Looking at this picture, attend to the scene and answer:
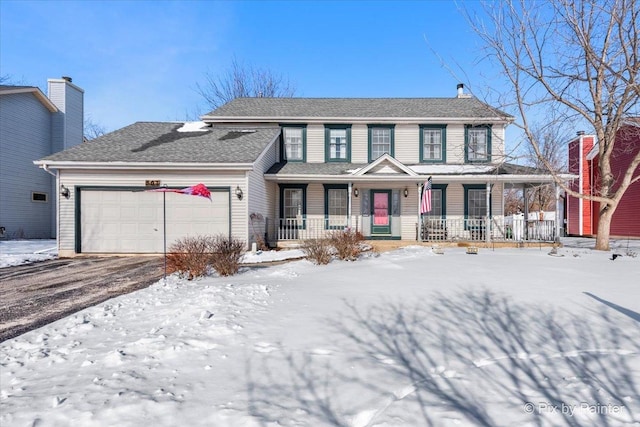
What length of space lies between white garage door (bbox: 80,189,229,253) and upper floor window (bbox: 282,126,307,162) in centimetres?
423

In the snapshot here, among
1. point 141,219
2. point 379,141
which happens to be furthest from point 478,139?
point 141,219

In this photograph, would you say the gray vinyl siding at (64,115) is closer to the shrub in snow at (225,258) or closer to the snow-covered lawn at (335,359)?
the shrub in snow at (225,258)

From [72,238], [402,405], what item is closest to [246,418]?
[402,405]

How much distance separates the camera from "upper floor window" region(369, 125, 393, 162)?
14555 mm

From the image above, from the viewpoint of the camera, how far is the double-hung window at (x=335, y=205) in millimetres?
14039

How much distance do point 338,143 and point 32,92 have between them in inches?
607

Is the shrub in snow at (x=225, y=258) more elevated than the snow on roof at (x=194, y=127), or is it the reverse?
the snow on roof at (x=194, y=127)

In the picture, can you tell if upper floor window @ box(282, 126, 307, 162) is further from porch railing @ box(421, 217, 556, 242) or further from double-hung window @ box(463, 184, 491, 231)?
double-hung window @ box(463, 184, 491, 231)

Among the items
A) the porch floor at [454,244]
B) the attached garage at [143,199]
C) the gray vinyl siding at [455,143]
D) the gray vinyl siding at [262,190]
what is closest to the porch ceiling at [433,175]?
the gray vinyl siding at [262,190]

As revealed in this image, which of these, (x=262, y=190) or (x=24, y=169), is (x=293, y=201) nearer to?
Answer: (x=262, y=190)

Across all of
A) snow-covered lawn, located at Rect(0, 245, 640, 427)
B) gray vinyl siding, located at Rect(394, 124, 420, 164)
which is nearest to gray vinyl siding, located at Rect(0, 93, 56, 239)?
snow-covered lawn, located at Rect(0, 245, 640, 427)

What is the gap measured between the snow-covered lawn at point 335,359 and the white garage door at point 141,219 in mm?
6029

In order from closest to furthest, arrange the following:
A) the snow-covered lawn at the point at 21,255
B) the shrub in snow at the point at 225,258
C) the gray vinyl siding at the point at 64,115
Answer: the shrub in snow at the point at 225,258 < the snow-covered lawn at the point at 21,255 < the gray vinyl siding at the point at 64,115

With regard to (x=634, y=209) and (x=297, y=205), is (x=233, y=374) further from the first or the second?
(x=634, y=209)
